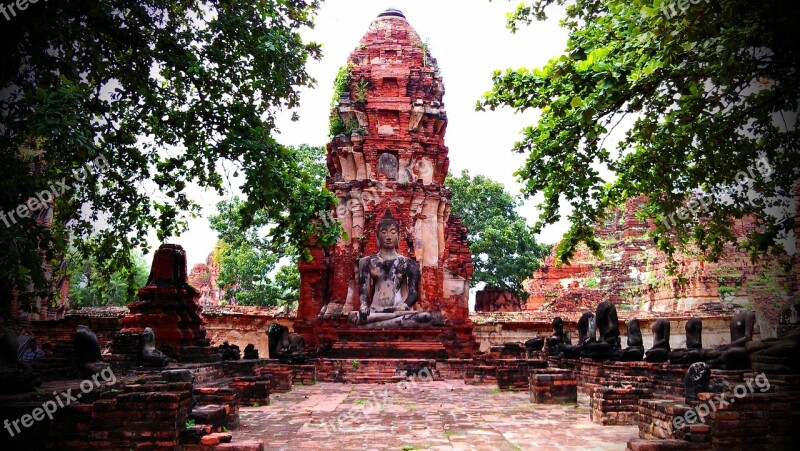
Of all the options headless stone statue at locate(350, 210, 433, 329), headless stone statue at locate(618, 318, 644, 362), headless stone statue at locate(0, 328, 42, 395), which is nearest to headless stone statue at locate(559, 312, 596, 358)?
headless stone statue at locate(618, 318, 644, 362)

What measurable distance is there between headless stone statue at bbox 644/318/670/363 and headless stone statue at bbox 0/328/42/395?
9729 millimetres

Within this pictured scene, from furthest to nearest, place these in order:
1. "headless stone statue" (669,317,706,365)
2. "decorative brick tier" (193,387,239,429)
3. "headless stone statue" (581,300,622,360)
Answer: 1. "headless stone statue" (581,300,622,360)
2. "headless stone statue" (669,317,706,365)
3. "decorative brick tier" (193,387,239,429)

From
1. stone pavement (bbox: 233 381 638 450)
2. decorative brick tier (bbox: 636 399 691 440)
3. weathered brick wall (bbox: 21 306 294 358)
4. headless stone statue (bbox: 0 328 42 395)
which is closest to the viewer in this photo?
decorative brick tier (bbox: 636 399 691 440)

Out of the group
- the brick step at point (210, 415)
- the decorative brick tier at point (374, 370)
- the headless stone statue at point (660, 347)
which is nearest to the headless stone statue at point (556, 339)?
the decorative brick tier at point (374, 370)

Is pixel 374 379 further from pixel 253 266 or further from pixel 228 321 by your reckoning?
pixel 253 266

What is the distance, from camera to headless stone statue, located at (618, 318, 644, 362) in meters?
11.7

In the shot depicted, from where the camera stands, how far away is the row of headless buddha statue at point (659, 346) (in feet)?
30.5

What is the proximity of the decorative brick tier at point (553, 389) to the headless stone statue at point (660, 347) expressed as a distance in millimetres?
2777

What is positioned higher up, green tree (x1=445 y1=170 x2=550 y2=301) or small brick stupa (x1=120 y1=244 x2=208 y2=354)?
green tree (x1=445 y1=170 x2=550 y2=301)

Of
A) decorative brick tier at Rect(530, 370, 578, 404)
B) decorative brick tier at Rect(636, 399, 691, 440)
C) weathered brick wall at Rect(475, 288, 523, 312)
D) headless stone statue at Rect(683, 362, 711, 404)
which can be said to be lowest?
decorative brick tier at Rect(530, 370, 578, 404)

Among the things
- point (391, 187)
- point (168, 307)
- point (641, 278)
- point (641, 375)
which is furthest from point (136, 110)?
point (641, 278)

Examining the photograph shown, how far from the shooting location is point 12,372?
746 cm

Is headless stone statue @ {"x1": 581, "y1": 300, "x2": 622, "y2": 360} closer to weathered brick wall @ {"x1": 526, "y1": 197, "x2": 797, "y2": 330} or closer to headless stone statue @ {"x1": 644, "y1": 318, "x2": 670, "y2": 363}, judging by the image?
headless stone statue @ {"x1": 644, "y1": 318, "x2": 670, "y2": 363}

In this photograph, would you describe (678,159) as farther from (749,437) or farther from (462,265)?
(462,265)
